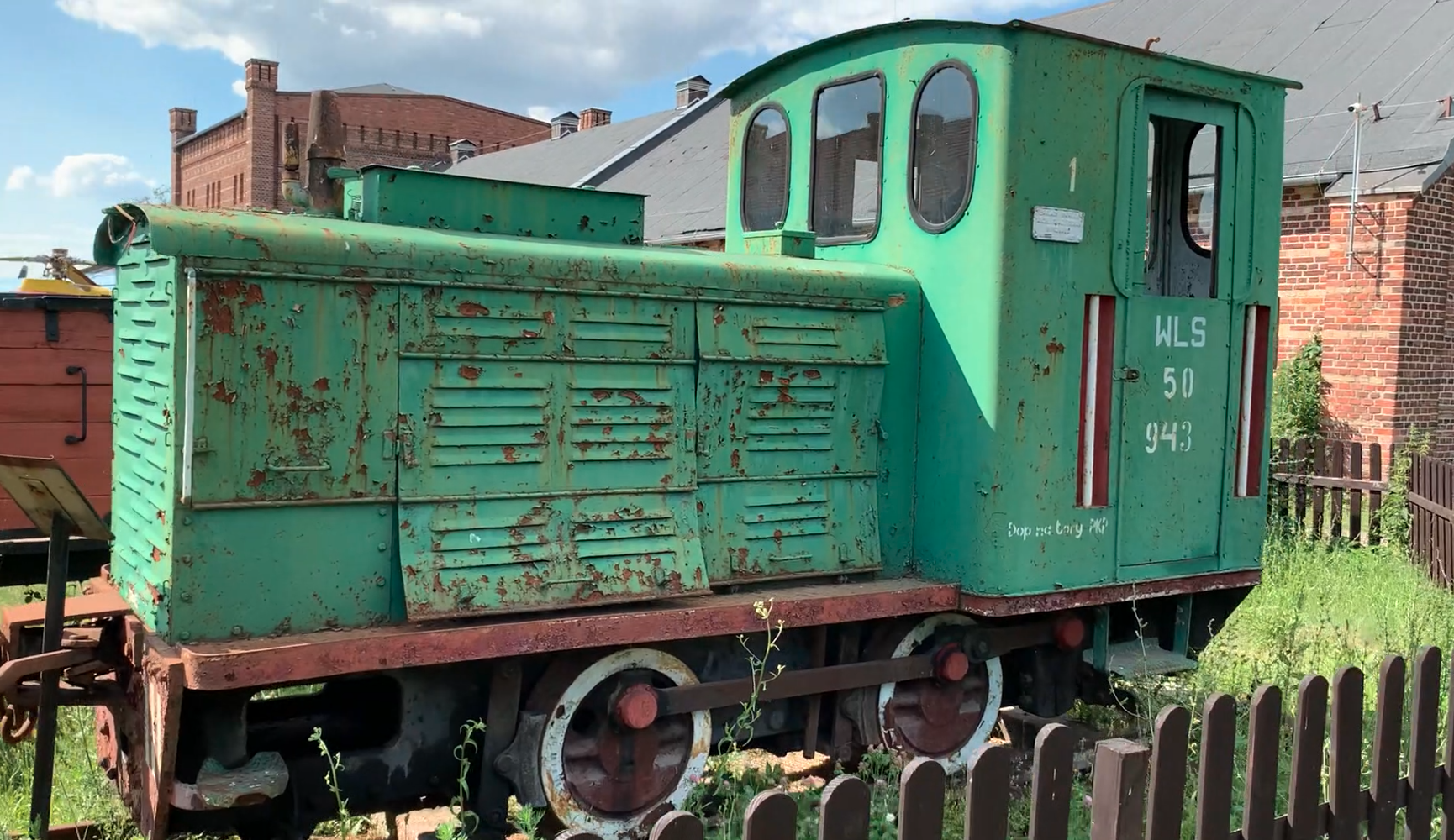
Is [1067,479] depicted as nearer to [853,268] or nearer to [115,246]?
[853,268]

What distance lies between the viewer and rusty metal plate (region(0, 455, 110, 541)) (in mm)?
3551

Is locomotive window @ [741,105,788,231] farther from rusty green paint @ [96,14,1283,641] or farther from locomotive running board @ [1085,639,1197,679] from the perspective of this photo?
locomotive running board @ [1085,639,1197,679]

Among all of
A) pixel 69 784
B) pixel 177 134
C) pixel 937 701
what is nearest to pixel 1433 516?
pixel 937 701

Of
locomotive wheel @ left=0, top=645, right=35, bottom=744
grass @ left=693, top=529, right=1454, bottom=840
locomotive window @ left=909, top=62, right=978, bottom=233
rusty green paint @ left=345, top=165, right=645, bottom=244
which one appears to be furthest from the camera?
locomotive window @ left=909, top=62, right=978, bottom=233

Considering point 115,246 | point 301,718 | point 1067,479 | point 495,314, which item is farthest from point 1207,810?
point 115,246

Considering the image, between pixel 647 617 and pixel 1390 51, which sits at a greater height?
pixel 1390 51

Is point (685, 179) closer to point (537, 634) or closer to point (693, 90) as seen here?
point (693, 90)

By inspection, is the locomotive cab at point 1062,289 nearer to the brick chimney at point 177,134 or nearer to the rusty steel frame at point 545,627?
the rusty steel frame at point 545,627

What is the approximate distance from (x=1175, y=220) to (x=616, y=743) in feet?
11.5

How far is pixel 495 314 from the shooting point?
13.0 feet

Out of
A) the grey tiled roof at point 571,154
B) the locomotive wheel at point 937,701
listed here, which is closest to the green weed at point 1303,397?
the locomotive wheel at point 937,701

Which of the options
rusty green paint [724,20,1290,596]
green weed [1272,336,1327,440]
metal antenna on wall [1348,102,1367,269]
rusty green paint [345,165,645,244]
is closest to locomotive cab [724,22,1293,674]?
rusty green paint [724,20,1290,596]

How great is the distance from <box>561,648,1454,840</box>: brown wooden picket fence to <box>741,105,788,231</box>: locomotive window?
3.38 metres

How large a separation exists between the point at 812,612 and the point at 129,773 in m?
2.33
